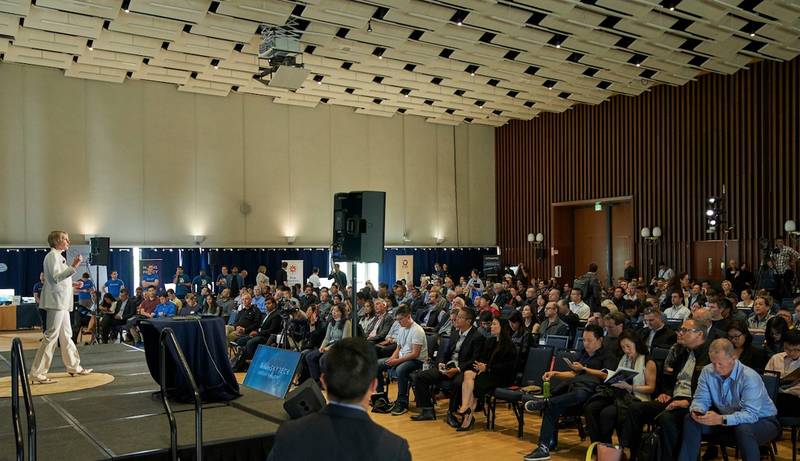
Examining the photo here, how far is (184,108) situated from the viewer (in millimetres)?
18969

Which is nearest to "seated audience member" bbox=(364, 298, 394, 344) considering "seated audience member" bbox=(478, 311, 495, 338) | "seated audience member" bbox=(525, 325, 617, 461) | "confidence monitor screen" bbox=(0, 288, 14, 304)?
"seated audience member" bbox=(478, 311, 495, 338)

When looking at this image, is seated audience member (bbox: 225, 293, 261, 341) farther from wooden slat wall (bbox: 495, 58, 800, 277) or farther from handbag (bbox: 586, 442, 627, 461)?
wooden slat wall (bbox: 495, 58, 800, 277)

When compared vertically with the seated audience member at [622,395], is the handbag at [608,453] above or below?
below

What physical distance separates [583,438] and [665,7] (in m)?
8.22

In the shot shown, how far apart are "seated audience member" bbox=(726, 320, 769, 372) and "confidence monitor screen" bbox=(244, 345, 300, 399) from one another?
354 centimetres

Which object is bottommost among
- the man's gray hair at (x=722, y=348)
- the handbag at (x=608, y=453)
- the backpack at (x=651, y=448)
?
the handbag at (x=608, y=453)

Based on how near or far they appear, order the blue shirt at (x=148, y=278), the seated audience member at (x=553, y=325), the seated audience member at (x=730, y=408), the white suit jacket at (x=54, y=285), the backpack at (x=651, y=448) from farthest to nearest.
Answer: the blue shirt at (x=148, y=278), the seated audience member at (x=553, y=325), the white suit jacket at (x=54, y=285), the backpack at (x=651, y=448), the seated audience member at (x=730, y=408)

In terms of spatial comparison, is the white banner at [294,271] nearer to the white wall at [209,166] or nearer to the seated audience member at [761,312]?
the white wall at [209,166]

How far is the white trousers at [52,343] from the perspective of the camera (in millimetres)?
6383

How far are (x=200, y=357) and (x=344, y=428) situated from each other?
3.47m

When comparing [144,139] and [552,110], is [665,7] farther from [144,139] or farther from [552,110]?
[144,139]

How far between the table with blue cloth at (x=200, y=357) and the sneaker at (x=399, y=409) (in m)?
2.63

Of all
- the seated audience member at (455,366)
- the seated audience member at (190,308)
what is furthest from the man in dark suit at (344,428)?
the seated audience member at (190,308)

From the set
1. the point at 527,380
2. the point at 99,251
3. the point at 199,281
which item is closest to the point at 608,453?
the point at 527,380
